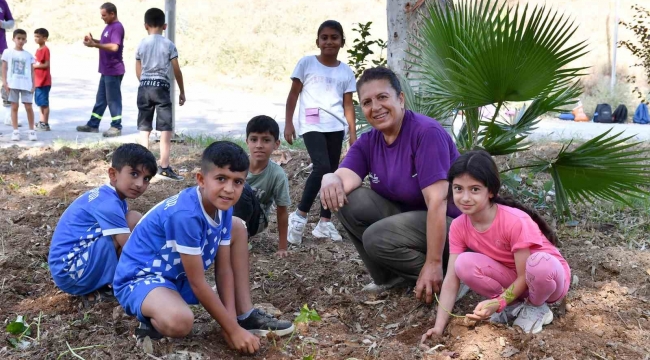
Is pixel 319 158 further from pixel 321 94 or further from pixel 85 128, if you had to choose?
pixel 85 128

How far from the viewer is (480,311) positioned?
2.95 metres

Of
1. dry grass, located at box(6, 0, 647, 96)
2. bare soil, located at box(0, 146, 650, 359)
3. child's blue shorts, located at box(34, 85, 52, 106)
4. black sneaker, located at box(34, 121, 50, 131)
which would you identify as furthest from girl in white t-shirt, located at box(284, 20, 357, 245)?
dry grass, located at box(6, 0, 647, 96)

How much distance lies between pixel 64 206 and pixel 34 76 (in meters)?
5.33

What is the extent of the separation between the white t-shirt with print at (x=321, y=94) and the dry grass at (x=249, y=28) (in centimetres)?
1245

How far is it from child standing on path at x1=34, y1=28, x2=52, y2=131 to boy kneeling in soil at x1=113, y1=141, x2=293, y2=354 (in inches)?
294

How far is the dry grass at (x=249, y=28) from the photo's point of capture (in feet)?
66.0

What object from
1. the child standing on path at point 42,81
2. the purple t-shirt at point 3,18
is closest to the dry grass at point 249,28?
the child standing on path at point 42,81

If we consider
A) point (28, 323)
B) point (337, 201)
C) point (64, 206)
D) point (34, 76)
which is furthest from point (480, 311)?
point (34, 76)

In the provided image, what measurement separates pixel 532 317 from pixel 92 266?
211 centimetres

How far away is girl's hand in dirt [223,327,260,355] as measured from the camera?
293cm

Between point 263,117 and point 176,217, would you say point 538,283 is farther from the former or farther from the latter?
point 263,117

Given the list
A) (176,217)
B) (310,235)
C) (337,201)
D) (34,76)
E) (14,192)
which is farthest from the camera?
(34,76)

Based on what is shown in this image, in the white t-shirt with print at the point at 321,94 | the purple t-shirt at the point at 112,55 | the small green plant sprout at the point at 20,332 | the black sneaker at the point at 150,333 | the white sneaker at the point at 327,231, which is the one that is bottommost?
the small green plant sprout at the point at 20,332

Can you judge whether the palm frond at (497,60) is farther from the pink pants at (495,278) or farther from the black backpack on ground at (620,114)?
the black backpack on ground at (620,114)
